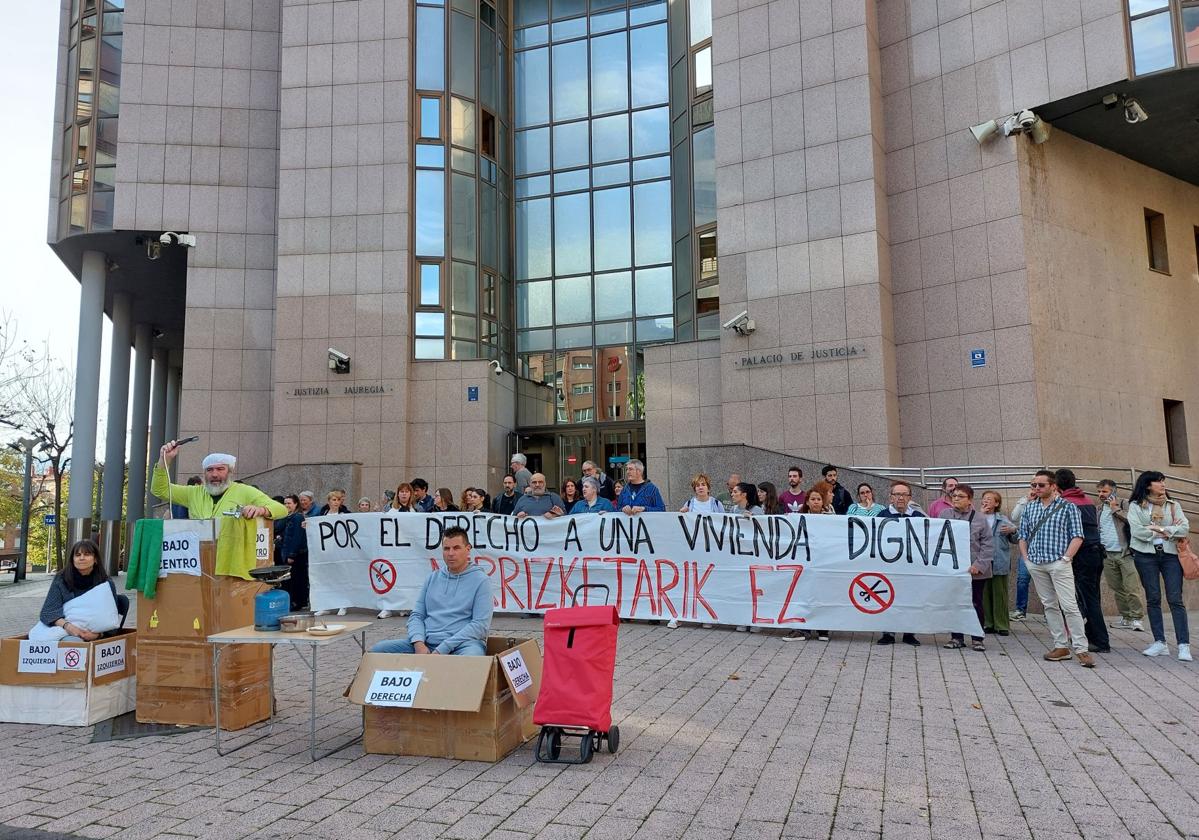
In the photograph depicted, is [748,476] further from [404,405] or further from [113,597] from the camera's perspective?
[113,597]

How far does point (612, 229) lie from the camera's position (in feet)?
82.4

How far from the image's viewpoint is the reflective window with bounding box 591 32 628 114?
25391 millimetres

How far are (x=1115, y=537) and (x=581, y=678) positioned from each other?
32.1ft

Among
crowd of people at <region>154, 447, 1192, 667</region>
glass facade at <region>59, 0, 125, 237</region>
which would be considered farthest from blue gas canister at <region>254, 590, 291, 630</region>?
glass facade at <region>59, 0, 125, 237</region>

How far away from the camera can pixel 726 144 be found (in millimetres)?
20438

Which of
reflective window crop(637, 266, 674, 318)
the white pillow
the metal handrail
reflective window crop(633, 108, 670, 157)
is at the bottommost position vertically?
the white pillow

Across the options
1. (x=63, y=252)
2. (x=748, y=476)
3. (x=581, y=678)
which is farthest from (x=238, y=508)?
(x=63, y=252)

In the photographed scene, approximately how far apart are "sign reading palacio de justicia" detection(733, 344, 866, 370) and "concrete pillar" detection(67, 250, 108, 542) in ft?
62.4

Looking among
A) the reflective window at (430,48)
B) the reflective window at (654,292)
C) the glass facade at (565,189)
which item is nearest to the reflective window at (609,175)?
the glass facade at (565,189)

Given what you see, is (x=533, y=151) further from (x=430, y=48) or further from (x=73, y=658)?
(x=73, y=658)

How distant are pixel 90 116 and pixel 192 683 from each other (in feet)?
79.6

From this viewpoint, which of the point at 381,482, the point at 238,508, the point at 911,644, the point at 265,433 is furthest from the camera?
the point at 265,433

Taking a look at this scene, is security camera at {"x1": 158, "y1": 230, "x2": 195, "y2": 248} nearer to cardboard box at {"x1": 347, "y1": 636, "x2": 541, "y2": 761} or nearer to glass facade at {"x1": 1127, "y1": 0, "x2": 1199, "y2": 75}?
cardboard box at {"x1": 347, "y1": 636, "x2": 541, "y2": 761}

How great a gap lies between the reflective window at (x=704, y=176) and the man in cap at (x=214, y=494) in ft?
55.3
